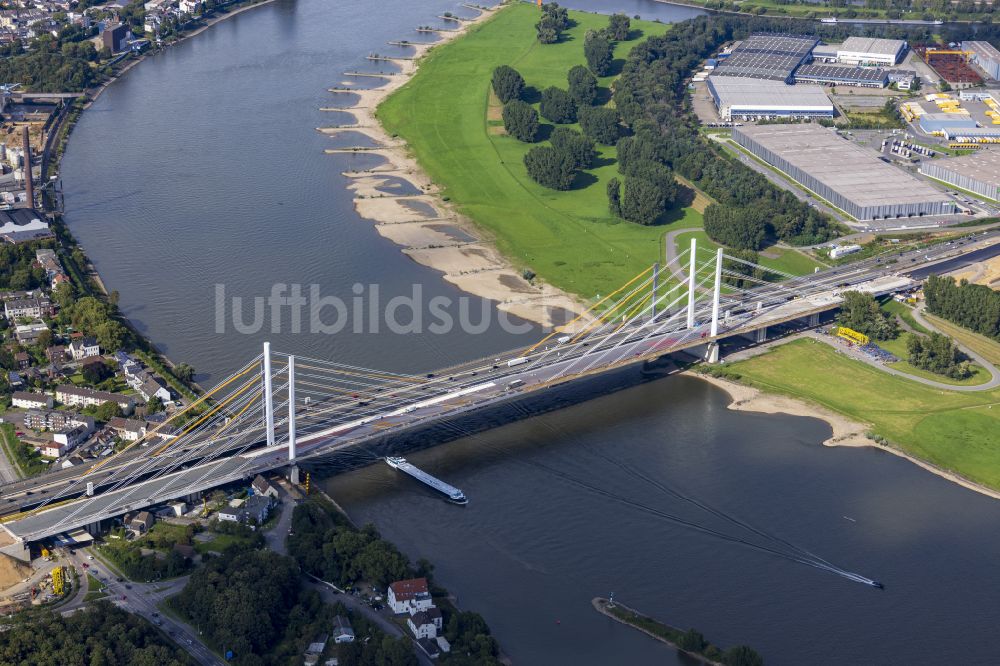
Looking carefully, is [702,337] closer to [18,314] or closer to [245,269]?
[245,269]

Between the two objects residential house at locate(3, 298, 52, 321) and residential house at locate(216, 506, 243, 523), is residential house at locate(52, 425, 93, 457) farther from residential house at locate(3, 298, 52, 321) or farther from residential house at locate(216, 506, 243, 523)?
residential house at locate(3, 298, 52, 321)

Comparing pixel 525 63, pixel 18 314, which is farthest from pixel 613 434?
pixel 525 63

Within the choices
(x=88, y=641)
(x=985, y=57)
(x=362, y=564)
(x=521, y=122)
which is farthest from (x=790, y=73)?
(x=88, y=641)

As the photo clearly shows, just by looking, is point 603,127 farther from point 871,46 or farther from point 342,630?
point 342,630

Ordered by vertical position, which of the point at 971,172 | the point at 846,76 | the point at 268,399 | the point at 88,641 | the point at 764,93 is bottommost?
the point at 88,641

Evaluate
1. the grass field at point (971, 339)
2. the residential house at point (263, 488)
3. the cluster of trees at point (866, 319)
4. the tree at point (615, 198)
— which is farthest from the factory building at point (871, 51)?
the residential house at point (263, 488)

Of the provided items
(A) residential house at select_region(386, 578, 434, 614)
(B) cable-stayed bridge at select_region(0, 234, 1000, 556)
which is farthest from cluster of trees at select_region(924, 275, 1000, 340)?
(A) residential house at select_region(386, 578, 434, 614)
